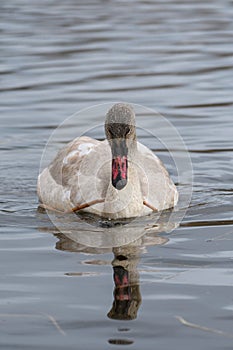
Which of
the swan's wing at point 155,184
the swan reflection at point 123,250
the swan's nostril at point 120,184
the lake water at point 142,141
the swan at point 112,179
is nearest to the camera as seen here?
the lake water at point 142,141

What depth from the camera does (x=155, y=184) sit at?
34.5ft

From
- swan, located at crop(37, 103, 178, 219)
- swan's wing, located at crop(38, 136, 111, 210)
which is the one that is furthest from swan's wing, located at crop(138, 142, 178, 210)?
swan's wing, located at crop(38, 136, 111, 210)

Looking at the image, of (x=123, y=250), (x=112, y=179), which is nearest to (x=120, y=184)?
(x=112, y=179)

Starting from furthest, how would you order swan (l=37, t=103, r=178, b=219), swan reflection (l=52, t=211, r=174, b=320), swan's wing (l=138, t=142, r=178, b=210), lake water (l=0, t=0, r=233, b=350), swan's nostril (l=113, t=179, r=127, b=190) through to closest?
1. swan's wing (l=138, t=142, r=178, b=210)
2. swan (l=37, t=103, r=178, b=219)
3. swan's nostril (l=113, t=179, r=127, b=190)
4. swan reflection (l=52, t=211, r=174, b=320)
5. lake water (l=0, t=0, r=233, b=350)

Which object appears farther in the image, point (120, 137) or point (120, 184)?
point (120, 137)

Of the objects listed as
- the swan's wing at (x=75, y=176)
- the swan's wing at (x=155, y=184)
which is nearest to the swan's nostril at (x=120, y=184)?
the swan's wing at (x=75, y=176)

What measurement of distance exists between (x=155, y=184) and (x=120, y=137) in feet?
2.63

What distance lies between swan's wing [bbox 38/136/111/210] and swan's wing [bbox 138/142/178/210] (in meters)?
0.37

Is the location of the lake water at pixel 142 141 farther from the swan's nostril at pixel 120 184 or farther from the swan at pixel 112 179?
the swan's nostril at pixel 120 184

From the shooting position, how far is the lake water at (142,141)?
6.77 meters

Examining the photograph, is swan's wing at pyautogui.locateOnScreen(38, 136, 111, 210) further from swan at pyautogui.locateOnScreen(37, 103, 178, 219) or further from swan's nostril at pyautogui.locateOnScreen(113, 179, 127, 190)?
swan's nostril at pyautogui.locateOnScreen(113, 179, 127, 190)

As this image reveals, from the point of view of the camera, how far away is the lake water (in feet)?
22.2

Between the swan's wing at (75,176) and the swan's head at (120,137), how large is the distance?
0.38 metres

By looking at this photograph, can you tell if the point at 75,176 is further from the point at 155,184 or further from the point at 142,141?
the point at 142,141
